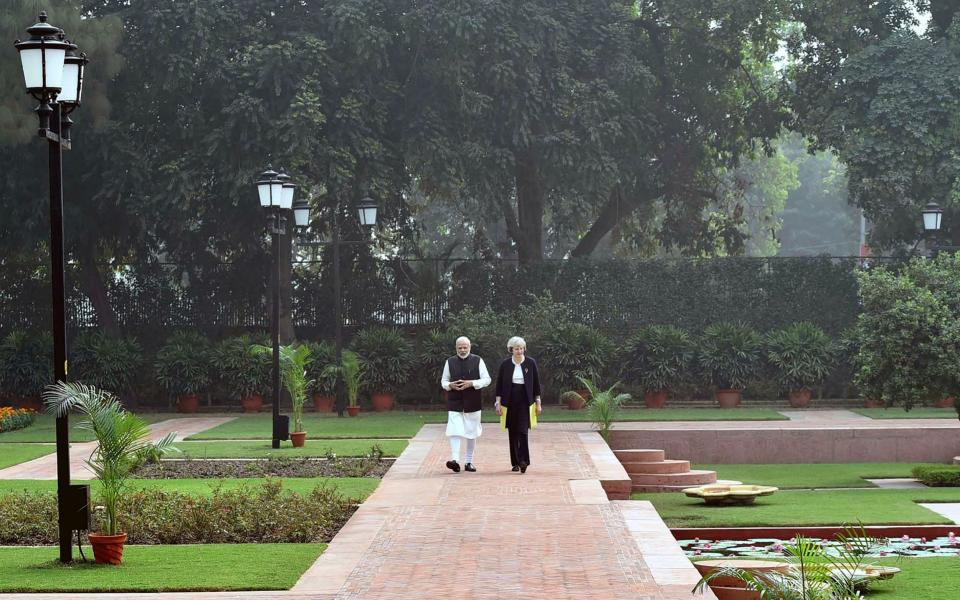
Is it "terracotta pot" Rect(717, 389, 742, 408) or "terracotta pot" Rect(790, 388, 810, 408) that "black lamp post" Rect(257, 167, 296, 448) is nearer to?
"terracotta pot" Rect(717, 389, 742, 408)

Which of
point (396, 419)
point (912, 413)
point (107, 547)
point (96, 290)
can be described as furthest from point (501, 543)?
point (96, 290)

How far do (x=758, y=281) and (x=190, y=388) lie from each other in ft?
40.8

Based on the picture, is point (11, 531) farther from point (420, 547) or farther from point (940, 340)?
point (940, 340)

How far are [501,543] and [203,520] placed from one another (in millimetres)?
2874

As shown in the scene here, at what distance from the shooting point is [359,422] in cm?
2491

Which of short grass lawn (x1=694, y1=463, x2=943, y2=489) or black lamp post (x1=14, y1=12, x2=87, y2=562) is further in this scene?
short grass lawn (x1=694, y1=463, x2=943, y2=489)

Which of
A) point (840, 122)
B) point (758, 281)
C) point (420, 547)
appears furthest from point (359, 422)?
point (420, 547)

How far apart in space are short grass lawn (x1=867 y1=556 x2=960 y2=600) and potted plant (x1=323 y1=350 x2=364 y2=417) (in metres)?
16.2

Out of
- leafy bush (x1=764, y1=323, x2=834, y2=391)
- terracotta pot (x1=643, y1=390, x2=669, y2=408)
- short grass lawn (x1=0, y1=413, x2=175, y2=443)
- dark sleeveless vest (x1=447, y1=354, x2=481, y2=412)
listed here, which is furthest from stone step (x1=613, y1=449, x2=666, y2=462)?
leafy bush (x1=764, y1=323, x2=834, y2=391)

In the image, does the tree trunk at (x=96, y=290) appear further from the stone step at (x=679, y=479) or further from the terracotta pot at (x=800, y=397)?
the stone step at (x=679, y=479)

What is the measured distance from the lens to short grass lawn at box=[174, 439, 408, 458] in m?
18.6

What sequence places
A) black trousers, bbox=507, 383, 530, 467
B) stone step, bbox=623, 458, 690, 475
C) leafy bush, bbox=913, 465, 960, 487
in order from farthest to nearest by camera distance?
stone step, bbox=623, 458, 690, 475 → leafy bush, bbox=913, 465, 960, 487 → black trousers, bbox=507, 383, 530, 467

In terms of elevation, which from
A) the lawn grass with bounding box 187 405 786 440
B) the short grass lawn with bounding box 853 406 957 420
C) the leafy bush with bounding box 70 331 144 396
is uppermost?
the leafy bush with bounding box 70 331 144 396

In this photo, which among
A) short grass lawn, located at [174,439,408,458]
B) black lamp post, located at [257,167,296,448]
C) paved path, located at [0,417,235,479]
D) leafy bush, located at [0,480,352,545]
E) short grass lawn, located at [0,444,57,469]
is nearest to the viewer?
leafy bush, located at [0,480,352,545]
